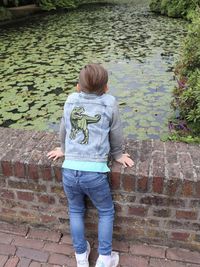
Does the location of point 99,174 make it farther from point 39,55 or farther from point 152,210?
point 39,55

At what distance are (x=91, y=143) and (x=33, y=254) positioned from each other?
2.98 ft

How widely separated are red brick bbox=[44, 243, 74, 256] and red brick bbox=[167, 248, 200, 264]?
0.67 m

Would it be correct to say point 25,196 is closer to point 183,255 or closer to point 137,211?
point 137,211

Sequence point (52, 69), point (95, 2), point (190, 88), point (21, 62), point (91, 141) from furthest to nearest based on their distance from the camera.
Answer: point (95, 2), point (21, 62), point (52, 69), point (190, 88), point (91, 141)

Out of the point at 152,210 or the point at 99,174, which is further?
the point at 152,210

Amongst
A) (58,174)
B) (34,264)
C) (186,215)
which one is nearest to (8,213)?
(34,264)

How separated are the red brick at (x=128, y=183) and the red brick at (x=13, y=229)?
2.90ft

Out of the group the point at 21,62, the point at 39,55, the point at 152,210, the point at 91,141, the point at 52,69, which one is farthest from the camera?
the point at 39,55

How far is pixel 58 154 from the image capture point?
7.34 feet

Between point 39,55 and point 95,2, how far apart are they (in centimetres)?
1301

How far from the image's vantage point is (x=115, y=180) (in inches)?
84.0

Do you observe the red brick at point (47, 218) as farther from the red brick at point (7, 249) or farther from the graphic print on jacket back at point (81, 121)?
the graphic print on jacket back at point (81, 121)

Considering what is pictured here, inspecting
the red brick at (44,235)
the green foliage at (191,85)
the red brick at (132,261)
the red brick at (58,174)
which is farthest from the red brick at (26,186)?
the green foliage at (191,85)

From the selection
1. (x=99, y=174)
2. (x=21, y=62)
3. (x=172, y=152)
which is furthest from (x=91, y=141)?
(x=21, y=62)
